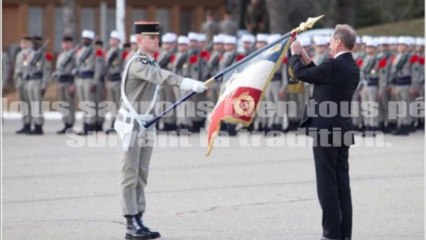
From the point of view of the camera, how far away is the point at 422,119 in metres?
24.6

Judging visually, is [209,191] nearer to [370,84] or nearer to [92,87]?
[92,87]

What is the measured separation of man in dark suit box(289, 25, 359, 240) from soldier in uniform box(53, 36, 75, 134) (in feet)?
44.6

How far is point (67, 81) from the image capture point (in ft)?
77.4

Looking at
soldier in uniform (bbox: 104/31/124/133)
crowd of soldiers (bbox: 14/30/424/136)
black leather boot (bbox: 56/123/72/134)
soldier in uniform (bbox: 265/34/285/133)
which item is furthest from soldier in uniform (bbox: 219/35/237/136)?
black leather boot (bbox: 56/123/72/134)

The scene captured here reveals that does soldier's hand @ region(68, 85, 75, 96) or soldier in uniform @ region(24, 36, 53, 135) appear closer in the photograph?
soldier in uniform @ region(24, 36, 53, 135)

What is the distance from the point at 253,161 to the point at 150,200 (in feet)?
14.2

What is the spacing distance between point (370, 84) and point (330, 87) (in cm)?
1358

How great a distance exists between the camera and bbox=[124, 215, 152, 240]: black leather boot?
10.9 metres

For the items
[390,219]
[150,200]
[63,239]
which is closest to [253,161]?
[150,200]

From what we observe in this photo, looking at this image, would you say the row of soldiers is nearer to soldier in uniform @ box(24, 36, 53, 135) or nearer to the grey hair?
soldier in uniform @ box(24, 36, 53, 135)

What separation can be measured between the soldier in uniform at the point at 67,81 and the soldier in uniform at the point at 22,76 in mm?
625

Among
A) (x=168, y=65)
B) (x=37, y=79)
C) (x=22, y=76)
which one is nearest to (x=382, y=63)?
(x=168, y=65)

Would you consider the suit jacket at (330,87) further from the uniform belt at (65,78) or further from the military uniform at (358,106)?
the uniform belt at (65,78)

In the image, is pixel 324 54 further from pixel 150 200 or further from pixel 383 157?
pixel 150 200
